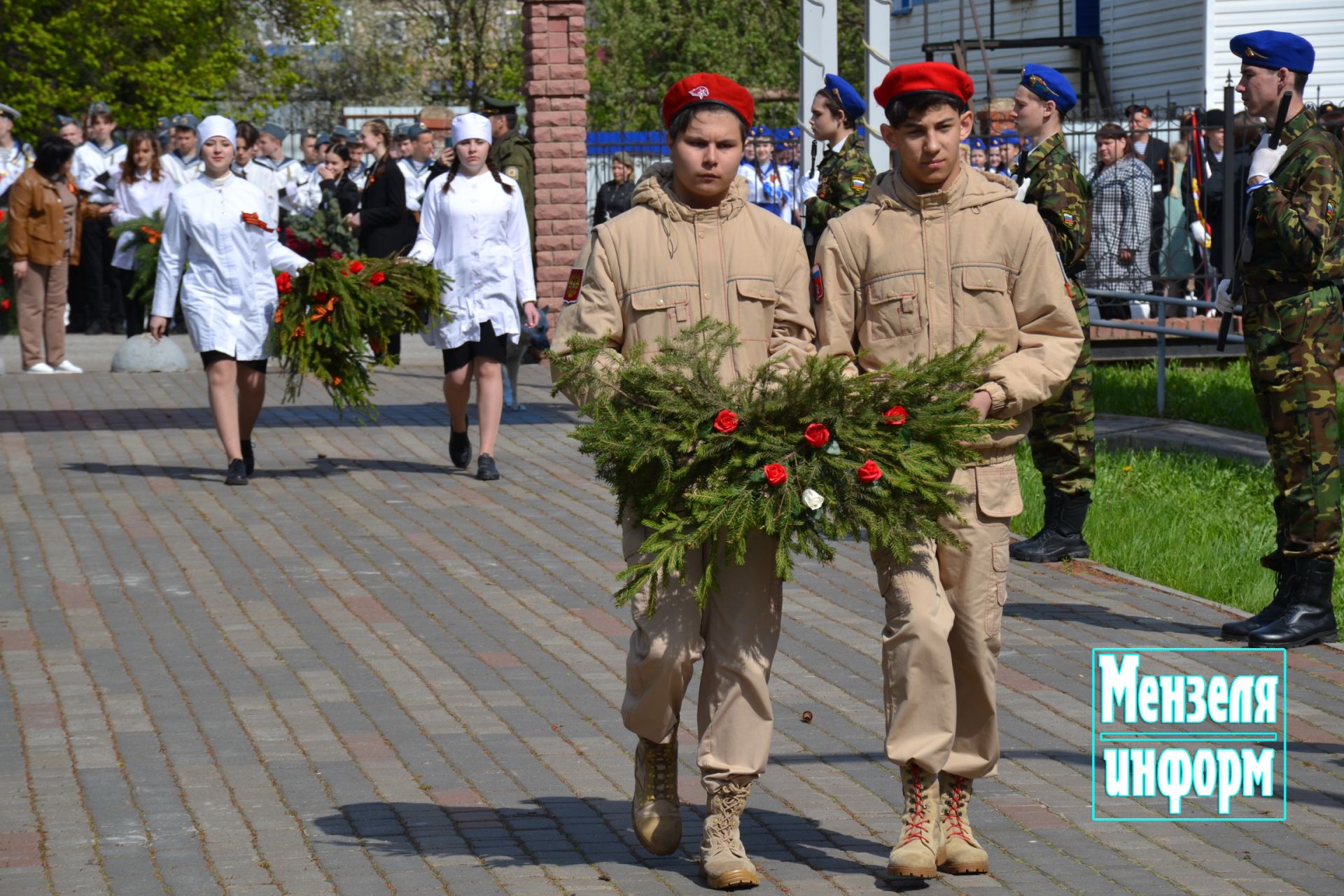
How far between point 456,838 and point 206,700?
68.3 inches

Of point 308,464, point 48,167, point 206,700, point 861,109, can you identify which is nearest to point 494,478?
point 308,464

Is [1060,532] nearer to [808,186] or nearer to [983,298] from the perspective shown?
[983,298]

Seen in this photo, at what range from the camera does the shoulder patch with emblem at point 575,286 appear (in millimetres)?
4691

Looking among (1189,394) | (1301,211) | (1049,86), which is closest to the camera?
(1301,211)

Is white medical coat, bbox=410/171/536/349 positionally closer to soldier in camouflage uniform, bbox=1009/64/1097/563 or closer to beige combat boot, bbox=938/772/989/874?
soldier in camouflage uniform, bbox=1009/64/1097/563

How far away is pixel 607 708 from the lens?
20.3 ft

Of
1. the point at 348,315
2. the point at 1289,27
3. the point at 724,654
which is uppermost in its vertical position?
the point at 1289,27

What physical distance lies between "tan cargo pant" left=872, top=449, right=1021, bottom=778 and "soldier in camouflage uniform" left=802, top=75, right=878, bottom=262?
548cm

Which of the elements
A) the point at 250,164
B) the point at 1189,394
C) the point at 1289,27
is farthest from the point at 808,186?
the point at 1289,27

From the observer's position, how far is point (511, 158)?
14.9 meters

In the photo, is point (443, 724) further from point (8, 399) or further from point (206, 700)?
point (8, 399)

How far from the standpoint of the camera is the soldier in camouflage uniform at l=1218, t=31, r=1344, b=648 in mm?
6668

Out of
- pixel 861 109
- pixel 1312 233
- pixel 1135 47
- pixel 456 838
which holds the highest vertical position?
pixel 1135 47

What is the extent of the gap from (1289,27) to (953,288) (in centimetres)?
2795
